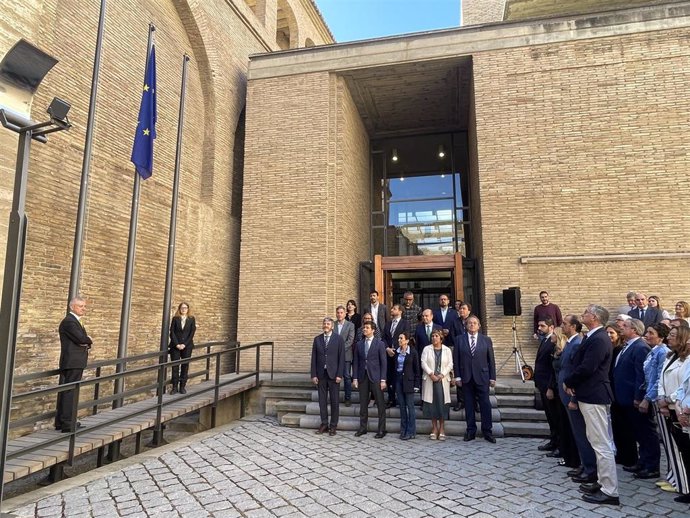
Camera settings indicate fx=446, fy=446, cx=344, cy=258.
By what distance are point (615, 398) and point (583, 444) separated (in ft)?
2.87

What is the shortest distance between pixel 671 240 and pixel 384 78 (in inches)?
290

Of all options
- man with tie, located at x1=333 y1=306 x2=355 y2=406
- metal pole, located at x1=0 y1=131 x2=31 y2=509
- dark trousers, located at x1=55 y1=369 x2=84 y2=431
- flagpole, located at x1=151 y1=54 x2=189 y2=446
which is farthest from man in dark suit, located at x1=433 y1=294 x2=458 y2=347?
metal pole, located at x1=0 y1=131 x2=31 y2=509

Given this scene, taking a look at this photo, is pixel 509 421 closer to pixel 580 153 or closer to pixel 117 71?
pixel 580 153

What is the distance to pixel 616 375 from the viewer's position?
16.6 ft

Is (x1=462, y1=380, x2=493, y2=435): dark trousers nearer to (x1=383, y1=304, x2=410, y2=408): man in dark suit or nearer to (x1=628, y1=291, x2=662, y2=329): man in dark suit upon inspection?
(x1=383, y1=304, x2=410, y2=408): man in dark suit

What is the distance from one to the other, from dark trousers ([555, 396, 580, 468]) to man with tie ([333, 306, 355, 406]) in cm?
320

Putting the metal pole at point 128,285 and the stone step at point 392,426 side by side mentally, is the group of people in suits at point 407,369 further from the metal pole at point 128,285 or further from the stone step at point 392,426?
the metal pole at point 128,285

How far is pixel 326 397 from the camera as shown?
684 cm

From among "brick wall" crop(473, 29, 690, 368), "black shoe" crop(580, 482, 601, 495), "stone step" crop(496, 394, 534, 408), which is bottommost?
"black shoe" crop(580, 482, 601, 495)

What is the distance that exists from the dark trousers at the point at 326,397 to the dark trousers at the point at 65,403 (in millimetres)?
3286

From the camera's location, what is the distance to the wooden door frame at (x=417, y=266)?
443 inches

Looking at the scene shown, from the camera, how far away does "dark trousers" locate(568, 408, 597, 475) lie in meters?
4.45

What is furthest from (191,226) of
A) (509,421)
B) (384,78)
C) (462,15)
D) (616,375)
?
(462,15)

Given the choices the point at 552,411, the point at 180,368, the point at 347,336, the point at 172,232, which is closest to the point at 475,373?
the point at 552,411
